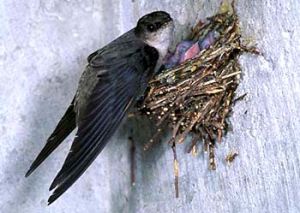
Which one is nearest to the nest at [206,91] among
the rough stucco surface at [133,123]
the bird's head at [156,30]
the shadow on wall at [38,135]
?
the rough stucco surface at [133,123]

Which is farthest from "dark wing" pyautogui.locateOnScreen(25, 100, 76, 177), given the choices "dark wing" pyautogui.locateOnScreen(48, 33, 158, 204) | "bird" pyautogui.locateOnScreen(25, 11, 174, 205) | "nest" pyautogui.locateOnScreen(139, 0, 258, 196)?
"nest" pyautogui.locateOnScreen(139, 0, 258, 196)

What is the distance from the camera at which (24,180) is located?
2359 millimetres

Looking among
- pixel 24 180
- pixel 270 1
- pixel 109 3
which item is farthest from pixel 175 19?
pixel 24 180

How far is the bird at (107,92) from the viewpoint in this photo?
191 centimetres

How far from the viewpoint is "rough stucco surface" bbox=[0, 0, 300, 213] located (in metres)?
1.77

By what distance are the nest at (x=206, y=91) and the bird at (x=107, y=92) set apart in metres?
0.09

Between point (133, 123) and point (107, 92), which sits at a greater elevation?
point (107, 92)

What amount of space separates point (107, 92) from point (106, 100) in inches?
1.3

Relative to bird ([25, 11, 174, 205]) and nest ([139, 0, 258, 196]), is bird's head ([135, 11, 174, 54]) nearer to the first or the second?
bird ([25, 11, 174, 205])

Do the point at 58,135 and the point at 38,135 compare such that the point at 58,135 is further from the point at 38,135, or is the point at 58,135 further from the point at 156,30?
the point at 156,30

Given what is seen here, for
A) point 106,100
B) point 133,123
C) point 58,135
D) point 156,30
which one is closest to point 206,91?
point 106,100

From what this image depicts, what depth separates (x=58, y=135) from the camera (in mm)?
2211

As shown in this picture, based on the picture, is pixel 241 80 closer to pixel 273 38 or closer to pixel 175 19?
pixel 273 38

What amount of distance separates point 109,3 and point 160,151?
676mm
